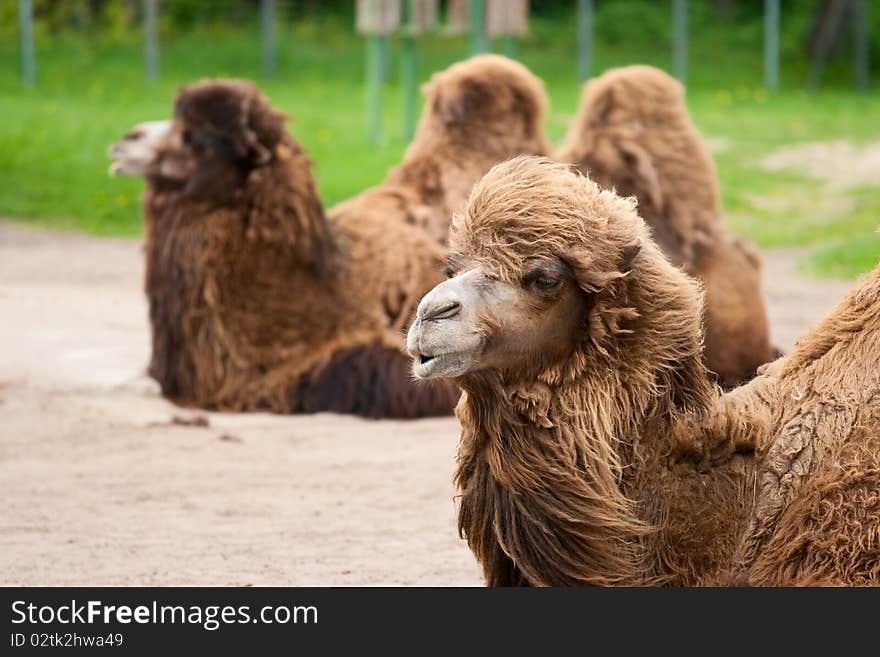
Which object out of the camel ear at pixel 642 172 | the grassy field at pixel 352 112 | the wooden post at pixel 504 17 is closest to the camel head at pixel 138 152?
the camel ear at pixel 642 172

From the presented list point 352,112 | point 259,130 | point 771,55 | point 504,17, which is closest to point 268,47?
point 352,112

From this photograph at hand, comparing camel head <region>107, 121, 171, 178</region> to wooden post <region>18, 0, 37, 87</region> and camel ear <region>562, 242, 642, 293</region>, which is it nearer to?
camel ear <region>562, 242, 642, 293</region>

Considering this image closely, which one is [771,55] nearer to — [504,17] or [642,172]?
[504,17]

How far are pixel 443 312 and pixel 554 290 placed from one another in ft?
0.95

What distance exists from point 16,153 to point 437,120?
10.4m

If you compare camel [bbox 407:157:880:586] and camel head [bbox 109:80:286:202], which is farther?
camel head [bbox 109:80:286:202]

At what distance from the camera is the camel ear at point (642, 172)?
8.18 m

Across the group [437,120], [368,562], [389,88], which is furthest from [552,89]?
[368,562]

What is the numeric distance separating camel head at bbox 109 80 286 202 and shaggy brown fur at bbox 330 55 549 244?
0.88 meters

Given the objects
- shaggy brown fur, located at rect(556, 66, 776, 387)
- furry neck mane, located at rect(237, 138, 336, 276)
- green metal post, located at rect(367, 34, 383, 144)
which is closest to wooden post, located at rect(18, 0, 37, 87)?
green metal post, located at rect(367, 34, 383, 144)

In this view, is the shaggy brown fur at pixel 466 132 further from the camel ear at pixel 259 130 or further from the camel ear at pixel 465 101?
the camel ear at pixel 259 130

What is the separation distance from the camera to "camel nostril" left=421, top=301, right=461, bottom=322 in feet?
12.4

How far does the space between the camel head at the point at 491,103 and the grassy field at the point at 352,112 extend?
443 cm

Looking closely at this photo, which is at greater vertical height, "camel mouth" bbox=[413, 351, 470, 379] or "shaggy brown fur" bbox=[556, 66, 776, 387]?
"camel mouth" bbox=[413, 351, 470, 379]
